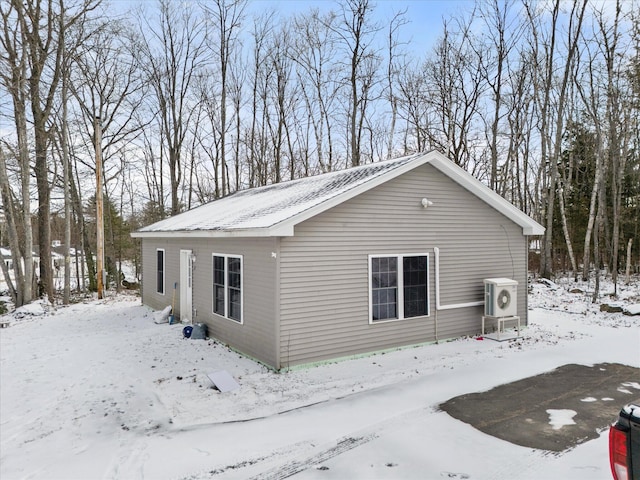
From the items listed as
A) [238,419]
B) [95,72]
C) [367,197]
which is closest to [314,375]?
[238,419]

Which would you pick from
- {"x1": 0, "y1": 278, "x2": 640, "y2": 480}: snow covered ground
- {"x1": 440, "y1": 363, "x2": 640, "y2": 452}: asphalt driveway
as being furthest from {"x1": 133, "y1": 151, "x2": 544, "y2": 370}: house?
{"x1": 440, "y1": 363, "x2": 640, "y2": 452}: asphalt driveway

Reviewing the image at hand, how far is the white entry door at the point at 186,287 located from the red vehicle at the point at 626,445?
364 inches

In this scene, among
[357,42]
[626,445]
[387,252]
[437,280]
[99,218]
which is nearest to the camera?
[626,445]

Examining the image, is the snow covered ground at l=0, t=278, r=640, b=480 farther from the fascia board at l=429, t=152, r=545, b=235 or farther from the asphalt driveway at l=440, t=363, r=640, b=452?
the fascia board at l=429, t=152, r=545, b=235

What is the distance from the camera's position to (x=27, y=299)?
1403 cm

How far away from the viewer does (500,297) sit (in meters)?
8.78

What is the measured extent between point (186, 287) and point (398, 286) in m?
5.39

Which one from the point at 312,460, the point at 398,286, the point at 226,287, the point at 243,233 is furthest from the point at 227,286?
the point at 312,460

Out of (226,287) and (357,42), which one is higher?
(357,42)

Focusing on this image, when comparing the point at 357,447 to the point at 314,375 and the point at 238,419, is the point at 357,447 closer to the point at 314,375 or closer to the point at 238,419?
the point at 238,419

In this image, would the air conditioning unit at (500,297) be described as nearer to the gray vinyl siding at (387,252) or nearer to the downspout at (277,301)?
the gray vinyl siding at (387,252)

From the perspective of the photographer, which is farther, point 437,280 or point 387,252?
point 437,280

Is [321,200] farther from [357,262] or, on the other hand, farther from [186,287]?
[186,287]

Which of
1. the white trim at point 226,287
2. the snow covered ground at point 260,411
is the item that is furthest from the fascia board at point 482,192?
the white trim at point 226,287
